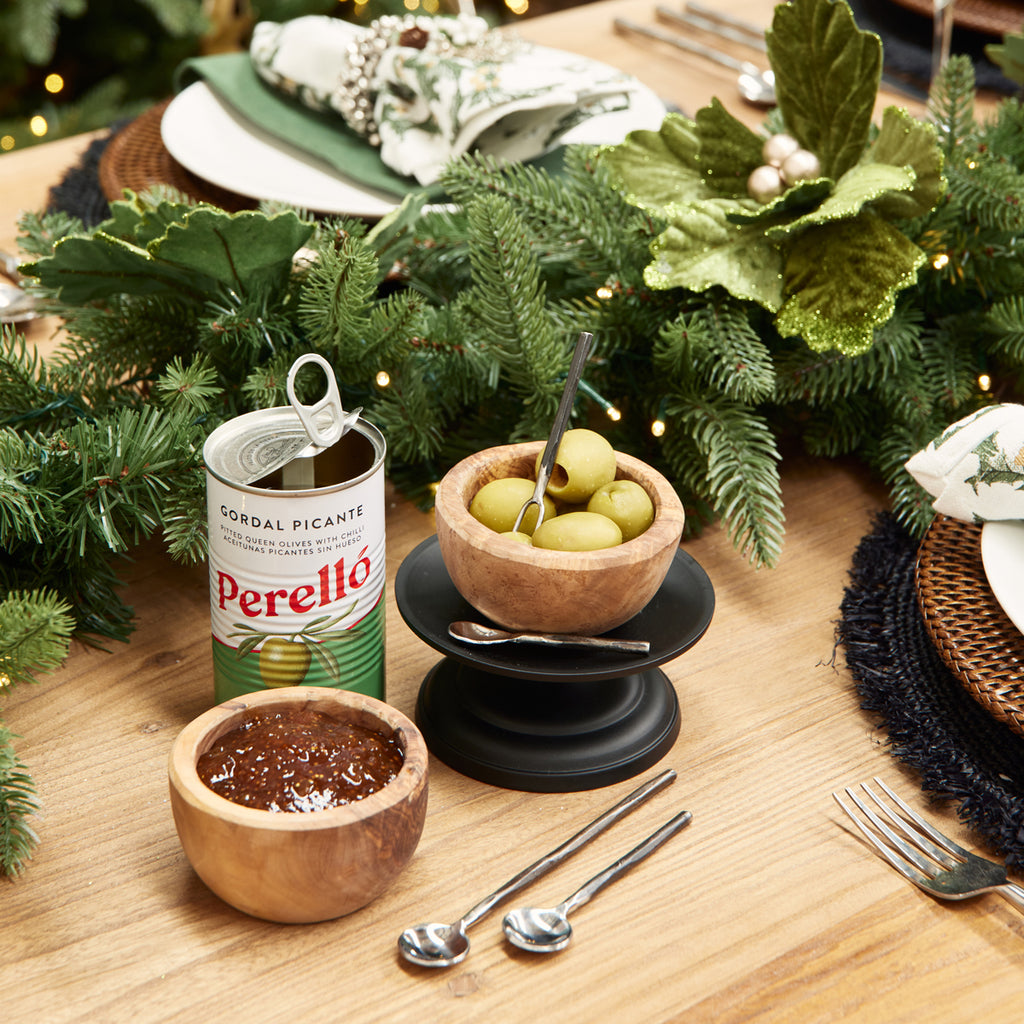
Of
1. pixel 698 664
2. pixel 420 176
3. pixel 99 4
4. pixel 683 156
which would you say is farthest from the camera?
pixel 99 4

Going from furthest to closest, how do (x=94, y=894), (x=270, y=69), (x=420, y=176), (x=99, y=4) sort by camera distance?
(x=99, y=4) < (x=270, y=69) < (x=420, y=176) < (x=94, y=894)

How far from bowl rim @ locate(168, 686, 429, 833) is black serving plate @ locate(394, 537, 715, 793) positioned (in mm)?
53

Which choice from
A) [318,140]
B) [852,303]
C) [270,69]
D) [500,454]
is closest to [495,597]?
[500,454]

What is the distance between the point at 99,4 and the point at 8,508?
1.71 metres

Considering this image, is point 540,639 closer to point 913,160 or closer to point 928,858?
point 928,858

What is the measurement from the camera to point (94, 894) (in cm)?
52

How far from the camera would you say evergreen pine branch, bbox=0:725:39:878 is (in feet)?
1.67

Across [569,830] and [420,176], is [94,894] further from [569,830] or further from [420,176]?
[420,176]

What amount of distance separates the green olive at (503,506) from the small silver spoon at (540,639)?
0.17ft

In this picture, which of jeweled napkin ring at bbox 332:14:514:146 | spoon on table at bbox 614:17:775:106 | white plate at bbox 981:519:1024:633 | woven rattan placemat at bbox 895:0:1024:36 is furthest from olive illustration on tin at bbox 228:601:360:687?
woven rattan placemat at bbox 895:0:1024:36

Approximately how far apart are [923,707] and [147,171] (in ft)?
2.59

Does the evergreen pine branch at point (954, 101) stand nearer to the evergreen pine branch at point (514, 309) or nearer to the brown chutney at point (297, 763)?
the evergreen pine branch at point (514, 309)

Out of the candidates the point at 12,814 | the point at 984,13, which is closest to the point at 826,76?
the point at 12,814

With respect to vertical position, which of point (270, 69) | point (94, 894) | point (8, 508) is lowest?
point (94, 894)
